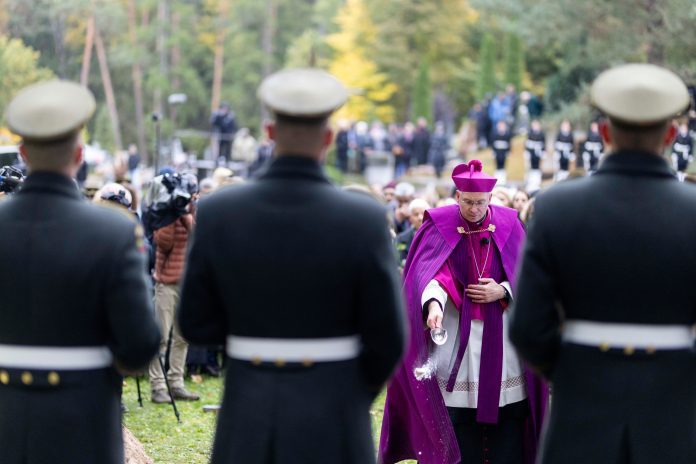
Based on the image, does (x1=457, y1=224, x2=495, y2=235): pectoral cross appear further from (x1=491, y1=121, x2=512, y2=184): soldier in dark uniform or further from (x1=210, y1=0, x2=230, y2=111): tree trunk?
(x1=210, y1=0, x2=230, y2=111): tree trunk

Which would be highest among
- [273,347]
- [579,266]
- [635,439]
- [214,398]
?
[579,266]

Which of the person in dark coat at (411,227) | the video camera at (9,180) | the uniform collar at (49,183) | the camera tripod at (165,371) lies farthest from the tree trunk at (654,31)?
the uniform collar at (49,183)

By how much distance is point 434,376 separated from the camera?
283 inches

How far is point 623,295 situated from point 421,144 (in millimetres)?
37789

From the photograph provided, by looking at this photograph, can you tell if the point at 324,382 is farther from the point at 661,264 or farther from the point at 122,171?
the point at 122,171

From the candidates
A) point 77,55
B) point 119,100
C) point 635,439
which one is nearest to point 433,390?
point 635,439

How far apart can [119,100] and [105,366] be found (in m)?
66.6

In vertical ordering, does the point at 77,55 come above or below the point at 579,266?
below

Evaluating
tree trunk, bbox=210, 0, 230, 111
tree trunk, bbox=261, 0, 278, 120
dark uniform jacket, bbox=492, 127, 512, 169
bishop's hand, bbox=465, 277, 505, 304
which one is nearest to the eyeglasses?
bishop's hand, bbox=465, 277, 505, 304

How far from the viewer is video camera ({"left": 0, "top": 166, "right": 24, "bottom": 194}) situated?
8594 mm

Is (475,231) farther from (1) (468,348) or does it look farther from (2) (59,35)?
(2) (59,35)

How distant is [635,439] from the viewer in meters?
4.37

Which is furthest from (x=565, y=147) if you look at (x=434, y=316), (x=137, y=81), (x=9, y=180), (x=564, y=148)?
(x=137, y=81)

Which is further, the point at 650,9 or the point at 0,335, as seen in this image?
the point at 650,9
